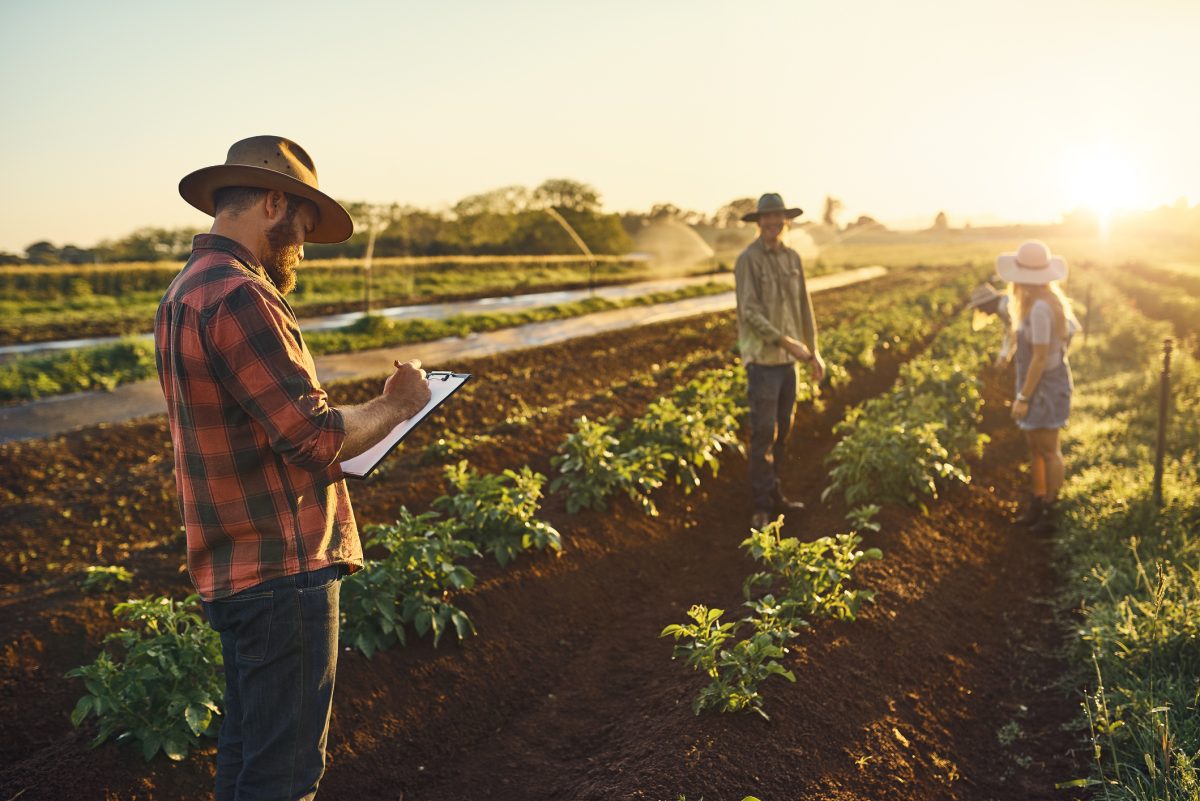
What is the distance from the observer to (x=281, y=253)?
7.50 feet

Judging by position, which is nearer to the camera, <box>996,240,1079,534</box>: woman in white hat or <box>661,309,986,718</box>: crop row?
<box>661,309,986,718</box>: crop row

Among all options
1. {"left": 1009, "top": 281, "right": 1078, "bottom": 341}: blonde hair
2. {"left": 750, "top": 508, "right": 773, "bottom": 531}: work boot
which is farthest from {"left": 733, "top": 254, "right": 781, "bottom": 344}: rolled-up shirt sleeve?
{"left": 1009, "top": 281, "right": 1078, "bottom": 341}: blonde hair

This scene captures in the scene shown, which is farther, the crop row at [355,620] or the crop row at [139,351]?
the crop row at [139,351]

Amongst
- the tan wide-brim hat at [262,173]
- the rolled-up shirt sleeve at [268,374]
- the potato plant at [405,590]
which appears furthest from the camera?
the potato plant at [405,590]

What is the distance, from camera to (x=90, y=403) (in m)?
10.5

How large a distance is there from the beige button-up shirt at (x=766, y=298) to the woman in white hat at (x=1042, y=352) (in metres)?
1.32

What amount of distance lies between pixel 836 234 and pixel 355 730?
7929 cm

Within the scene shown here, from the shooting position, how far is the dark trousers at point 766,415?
5.79 meters

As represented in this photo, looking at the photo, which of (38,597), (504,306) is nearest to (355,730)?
(38,597)

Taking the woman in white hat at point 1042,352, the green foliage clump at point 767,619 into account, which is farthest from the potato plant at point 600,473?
the woman in white hat at point 1042,352

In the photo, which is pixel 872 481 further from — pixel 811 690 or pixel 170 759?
pixel 170 759

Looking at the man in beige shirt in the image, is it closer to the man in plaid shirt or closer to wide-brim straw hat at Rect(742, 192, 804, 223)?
wide-brim straw hat at Rect(742, 192, 804, 223)

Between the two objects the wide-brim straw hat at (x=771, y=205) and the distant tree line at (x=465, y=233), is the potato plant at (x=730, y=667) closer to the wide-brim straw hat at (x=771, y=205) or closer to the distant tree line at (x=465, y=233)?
the wide-brim straw hat at (x=771, y=205)

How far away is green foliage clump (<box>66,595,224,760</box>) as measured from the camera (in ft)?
10.5
